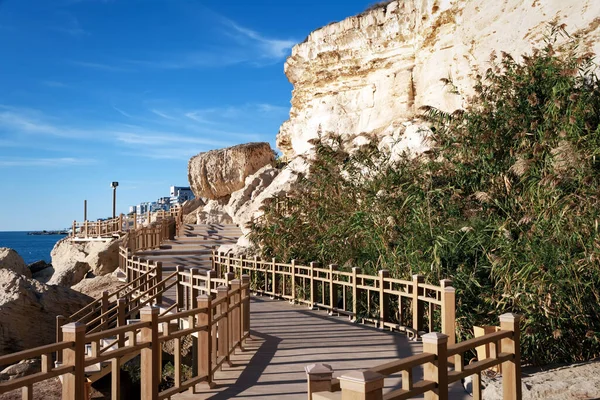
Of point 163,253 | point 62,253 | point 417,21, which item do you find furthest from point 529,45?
point 62,253

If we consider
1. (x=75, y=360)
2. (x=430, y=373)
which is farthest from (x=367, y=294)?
(x=75, y=360)

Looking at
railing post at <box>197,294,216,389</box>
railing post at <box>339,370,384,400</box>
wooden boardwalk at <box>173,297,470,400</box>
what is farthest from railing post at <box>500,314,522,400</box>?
railing post at <box>197,294,216,389</box>

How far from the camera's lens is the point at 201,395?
557 centimetres

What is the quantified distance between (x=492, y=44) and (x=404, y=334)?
33.6ft

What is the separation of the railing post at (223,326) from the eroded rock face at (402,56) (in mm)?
8288

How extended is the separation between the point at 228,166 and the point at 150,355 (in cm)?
2927

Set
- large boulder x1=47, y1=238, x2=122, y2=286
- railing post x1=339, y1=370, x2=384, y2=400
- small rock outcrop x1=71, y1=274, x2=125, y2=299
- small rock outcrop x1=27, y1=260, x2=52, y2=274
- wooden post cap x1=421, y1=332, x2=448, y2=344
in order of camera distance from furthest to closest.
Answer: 1. small rock outcrop x1=27, y1=260, x2=52, y2=274
2. large boulder x1=47, y1=238, x2=122, y2=286
3. small rock outcrop x1=71, y1=274, x2=125, y2=299
4. wooden post cap x1=421, y1=332, x2=448, y2=344
5. railing post x1=339, y1=370, x2=384, y2=400

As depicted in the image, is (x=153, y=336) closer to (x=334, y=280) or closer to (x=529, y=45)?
(x=334, y=280)

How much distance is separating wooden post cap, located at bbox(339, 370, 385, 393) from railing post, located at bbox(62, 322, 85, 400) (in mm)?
2200

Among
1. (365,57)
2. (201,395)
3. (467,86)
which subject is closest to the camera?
(201,395)

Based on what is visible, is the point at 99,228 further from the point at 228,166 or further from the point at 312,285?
the point at 312,285

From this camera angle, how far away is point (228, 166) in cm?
3378

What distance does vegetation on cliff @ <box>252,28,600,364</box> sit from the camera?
691 cm

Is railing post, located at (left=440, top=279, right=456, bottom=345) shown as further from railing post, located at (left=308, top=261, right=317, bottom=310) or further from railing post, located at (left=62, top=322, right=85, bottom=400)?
railing post, located at (left=62, top=322, right=85, bottom=400)
